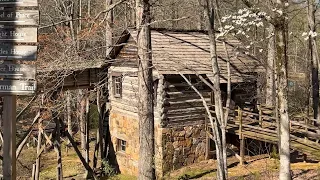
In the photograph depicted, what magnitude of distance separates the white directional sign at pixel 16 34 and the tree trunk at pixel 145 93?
14.9 ft

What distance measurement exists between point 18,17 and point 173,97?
11799 mm

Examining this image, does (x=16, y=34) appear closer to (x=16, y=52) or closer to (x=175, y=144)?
(x=16, y=52)

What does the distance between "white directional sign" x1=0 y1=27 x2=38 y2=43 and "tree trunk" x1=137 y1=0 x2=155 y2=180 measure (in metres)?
4.55

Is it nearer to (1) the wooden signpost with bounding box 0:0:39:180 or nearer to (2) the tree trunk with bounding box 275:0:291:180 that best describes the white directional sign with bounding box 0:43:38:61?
(1) the wooden signpost with bounding box 0:0:39:180

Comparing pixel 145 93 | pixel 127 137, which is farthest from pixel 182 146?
pixel 145 93

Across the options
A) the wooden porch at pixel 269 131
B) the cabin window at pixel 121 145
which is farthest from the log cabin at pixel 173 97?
the wooden porch at pixel 269 131

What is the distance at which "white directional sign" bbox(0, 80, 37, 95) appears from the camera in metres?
4.98

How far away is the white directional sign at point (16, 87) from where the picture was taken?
16.3 feet

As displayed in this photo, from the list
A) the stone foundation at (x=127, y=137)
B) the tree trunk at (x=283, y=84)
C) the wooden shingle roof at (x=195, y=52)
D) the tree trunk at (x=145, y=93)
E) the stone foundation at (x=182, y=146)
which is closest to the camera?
the tree trunk at (x=283, y=84)

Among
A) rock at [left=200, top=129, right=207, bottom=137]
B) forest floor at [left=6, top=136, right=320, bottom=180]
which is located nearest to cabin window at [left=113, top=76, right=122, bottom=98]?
forest floor at [left=6, top=136, right=320, bottom=180]

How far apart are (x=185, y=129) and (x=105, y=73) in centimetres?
442

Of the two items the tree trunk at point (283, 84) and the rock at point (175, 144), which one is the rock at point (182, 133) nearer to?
the rock at point (175, 144)

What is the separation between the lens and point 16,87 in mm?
4977

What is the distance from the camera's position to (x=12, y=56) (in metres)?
4.98
